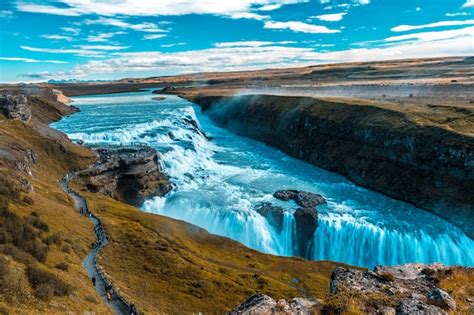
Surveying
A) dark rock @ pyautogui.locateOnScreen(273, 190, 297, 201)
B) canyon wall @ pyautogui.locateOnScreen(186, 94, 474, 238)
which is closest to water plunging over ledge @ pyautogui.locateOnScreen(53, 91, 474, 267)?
dark rock @ pyautogui.locateOnScreen(273, 190, 297, 201)

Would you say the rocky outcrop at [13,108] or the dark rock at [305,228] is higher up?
the rocky outcrop at [13,108]

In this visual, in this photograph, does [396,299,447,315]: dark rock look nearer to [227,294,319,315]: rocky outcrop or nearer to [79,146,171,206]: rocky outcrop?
[227,294,319,315]: rocky outcrop

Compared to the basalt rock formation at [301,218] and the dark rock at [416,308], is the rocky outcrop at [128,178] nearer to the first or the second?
the basalt rock formation at [301,218]

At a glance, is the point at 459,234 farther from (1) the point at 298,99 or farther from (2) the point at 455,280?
(1) the point at 298,99

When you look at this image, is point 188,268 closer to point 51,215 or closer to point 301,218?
point 51,215

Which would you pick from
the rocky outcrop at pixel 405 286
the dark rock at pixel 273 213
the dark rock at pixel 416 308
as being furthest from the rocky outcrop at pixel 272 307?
the dark rock at pixel 273 213

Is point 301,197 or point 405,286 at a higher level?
point 405,286

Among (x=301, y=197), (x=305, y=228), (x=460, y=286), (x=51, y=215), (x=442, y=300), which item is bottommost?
(x=305, y=228)

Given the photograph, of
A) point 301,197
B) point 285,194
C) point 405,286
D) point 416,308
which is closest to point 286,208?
point 301,197
